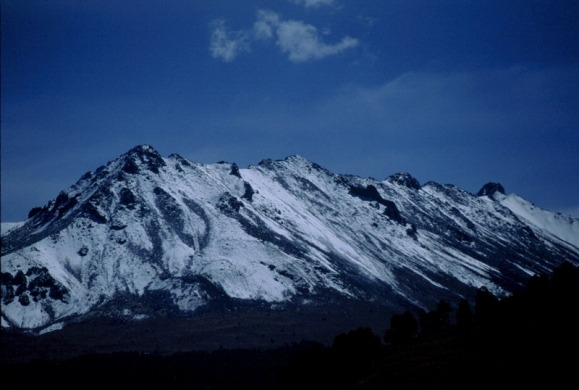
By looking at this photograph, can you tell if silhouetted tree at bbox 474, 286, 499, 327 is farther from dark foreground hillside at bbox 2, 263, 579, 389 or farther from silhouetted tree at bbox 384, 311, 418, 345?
silhouetted tree at bbox 384, 311, 418, 345

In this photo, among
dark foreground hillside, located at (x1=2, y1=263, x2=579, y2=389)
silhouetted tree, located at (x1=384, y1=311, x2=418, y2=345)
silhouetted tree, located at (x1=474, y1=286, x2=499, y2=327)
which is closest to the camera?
dark foreground hillside, located at (x1=2, y1=263, x2=579, y2=389)

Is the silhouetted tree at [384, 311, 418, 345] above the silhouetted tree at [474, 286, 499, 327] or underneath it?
underneath

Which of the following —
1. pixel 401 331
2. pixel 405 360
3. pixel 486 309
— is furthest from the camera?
pixel 401 331

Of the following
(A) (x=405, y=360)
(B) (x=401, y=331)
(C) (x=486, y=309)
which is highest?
(C) (x=486, y=309)

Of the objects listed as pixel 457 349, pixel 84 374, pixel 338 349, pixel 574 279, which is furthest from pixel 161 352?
pixel 574 279

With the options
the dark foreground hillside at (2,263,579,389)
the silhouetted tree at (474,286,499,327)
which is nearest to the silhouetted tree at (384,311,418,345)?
the dark foreground hillside at (2,263,579,389)

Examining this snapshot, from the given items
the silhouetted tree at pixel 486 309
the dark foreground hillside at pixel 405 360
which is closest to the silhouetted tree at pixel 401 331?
the dark foreground hillside at pixel 405 360

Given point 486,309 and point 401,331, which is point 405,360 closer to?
point 486,309

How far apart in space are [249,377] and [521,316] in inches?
2875

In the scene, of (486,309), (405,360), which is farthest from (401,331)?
(405,360)

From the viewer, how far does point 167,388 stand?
143500mm

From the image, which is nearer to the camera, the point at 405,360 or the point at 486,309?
the point at 405,360

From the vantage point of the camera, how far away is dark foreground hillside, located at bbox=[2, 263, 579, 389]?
259 feet

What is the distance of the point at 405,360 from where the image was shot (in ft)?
352
